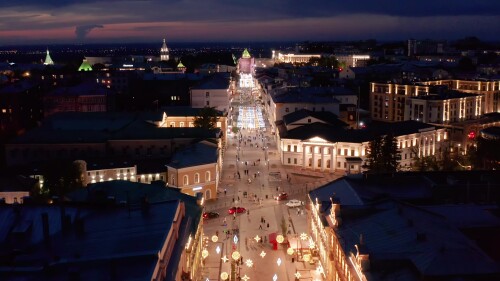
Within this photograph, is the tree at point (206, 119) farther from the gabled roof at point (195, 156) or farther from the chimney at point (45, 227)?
the chimney at point (45, 227)

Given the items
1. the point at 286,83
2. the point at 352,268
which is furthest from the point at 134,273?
the point at 286,83

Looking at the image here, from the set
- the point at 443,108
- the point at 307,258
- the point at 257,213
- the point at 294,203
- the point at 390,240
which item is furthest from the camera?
the point at 443,108

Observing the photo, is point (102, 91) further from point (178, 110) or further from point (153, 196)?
point (153, 196)

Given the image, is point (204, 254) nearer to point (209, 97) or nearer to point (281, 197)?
point (281, 197)

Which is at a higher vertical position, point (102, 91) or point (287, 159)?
point (102, 91)

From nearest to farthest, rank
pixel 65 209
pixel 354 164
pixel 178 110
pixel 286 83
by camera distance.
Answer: pixel 65 209
pixel 354 164
pixel 178 110
pixel 286 83

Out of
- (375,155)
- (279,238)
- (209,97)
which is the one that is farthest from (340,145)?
(209,97)

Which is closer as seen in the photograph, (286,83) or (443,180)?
(443,180)

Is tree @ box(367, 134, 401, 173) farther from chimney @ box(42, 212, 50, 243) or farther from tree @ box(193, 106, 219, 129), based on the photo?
chimney @ box(42, 212, 50, 243)

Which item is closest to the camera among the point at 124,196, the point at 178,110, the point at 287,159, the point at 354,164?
the point at 124,196
